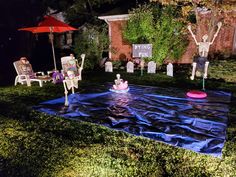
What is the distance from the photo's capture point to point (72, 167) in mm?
3596

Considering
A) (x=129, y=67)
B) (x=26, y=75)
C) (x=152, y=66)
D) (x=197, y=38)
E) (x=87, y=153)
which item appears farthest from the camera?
(x=129, y=67)

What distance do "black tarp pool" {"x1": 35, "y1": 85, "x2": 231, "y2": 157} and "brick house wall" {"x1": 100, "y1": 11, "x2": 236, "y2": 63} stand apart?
4867mm

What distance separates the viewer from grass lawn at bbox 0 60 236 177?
3.52m

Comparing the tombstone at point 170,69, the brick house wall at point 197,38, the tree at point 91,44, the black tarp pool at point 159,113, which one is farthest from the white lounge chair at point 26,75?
the brick house wall at point 197,38

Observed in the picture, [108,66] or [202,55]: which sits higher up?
[202,55]

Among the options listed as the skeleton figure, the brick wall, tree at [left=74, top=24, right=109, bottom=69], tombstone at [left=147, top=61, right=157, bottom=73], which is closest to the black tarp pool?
the skeleton figure

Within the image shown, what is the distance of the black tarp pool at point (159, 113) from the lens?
14.4ft

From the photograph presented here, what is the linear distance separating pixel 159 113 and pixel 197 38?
632 cm

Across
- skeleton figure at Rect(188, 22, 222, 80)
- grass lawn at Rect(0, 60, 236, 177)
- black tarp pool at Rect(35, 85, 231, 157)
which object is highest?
skeleton figure at Rect(188, 22, 222, 80)

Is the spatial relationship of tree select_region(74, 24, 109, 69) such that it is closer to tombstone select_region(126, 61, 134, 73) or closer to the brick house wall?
the brick house wall

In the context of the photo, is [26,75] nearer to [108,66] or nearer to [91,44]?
[108,66]

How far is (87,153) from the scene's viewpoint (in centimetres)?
398

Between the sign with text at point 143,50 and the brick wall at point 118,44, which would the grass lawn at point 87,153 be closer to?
the sign with text at point 143,50

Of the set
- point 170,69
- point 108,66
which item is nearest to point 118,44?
point 108,66
